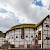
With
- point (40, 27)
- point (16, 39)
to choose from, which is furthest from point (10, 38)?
point (40, 27)

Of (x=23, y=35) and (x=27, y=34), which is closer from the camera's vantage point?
(x=27, y=34)

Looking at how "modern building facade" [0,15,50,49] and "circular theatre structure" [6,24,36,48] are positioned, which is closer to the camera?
"modern building facade" [0,15,50,49]

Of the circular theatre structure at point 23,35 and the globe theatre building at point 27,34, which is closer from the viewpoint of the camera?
the globe theatre building at point 27,34

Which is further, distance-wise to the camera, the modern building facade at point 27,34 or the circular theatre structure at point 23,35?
the circular theatre structure at point 23,35

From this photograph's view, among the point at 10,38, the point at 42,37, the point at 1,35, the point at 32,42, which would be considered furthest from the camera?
the point at 1,35

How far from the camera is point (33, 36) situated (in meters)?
37.2

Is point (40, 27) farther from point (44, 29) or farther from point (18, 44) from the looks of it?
point (18, 44)

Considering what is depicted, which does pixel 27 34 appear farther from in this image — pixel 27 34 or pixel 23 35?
pixel 23 35

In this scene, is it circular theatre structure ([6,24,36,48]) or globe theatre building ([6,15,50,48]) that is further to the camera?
circular theatre structure ([6,24,36,48])

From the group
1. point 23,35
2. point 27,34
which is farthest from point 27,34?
point 23,35

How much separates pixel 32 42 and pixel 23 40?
101 inches

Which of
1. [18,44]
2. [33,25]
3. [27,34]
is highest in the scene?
[33,25]

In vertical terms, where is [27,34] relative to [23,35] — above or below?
above

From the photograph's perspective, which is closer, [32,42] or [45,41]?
[45,41]
